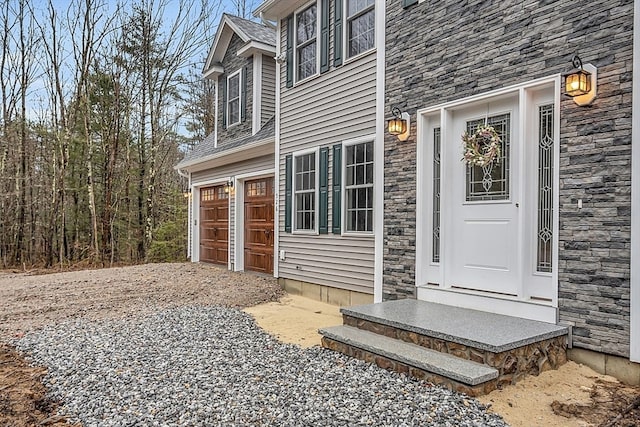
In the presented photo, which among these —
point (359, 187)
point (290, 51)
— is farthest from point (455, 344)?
point (290, 51)

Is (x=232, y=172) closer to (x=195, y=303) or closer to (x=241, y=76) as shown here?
(x=241, y=76)

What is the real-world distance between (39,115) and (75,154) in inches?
66.1

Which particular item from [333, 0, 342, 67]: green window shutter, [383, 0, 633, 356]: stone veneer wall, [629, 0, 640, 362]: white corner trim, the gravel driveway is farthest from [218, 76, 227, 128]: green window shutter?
[629, 0, 640, 362]: white corner trim

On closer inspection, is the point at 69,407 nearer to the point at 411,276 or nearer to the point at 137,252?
the point at 411,276

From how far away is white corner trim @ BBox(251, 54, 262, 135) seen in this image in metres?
9.20

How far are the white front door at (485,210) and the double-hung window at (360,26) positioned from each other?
6.57 ft

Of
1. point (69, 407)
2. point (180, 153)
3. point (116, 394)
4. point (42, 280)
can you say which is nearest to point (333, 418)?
point (116, 394)

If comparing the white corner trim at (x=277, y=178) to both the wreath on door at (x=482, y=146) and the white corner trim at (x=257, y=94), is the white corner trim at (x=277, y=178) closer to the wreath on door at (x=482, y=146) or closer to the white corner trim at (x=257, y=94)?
the white corner trim at (x=257, y=94)

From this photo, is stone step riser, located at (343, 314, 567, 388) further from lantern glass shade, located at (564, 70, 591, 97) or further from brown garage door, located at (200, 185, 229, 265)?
brown garage door, located at (200, 185, 229, 265)

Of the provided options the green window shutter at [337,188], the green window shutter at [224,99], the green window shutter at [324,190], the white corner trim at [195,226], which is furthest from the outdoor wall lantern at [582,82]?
the white corner trim at [195,226]

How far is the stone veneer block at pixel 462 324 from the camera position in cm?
326

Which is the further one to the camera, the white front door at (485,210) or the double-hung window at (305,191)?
the double-hung window at (305,191)

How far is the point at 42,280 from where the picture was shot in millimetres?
9039

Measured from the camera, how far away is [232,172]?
32.3 feet
